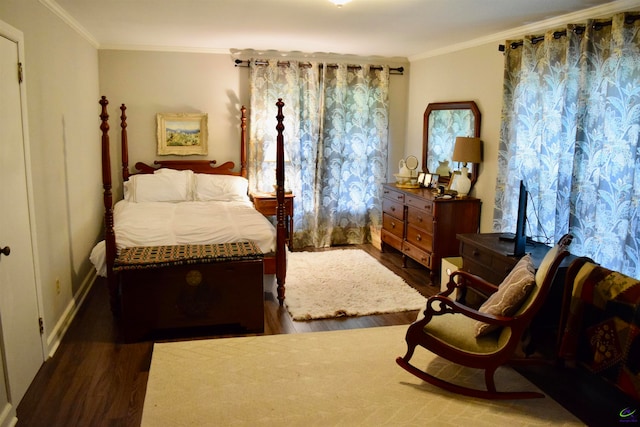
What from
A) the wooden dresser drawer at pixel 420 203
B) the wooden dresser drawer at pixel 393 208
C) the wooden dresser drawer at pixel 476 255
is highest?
the wooden dresser drawer at pixel 420 203

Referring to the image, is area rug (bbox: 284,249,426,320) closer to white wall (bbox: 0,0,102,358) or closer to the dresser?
the dresser

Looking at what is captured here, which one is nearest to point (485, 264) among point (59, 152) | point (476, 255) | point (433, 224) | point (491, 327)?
point (476, 255)

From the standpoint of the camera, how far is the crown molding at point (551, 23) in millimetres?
3395

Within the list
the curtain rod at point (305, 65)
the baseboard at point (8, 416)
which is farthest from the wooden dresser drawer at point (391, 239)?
the baseboard at point (8, 416)

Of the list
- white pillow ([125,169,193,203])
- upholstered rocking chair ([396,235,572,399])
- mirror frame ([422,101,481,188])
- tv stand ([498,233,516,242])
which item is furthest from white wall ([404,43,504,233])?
white pillow ([125,169,193,203])

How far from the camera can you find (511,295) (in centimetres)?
274

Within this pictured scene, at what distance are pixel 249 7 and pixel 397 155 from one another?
3.39m

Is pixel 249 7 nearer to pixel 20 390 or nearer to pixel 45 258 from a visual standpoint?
pixel 45 258

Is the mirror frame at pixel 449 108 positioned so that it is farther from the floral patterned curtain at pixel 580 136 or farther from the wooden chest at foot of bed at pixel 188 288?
the wooden chest at foot of bed at pixel 188 288

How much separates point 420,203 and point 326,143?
171 centimetres

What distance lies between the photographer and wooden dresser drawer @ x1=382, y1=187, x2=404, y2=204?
5574mm

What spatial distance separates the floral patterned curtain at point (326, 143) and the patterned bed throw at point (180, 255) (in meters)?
2.43

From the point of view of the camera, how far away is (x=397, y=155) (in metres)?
6.64

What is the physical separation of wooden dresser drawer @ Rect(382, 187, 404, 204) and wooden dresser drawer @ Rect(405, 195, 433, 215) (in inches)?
5.7
